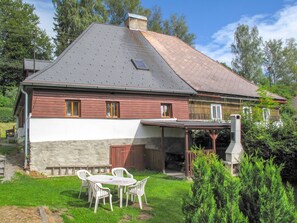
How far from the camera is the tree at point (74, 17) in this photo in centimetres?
3347

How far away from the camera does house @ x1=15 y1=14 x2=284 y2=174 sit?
41.6ft

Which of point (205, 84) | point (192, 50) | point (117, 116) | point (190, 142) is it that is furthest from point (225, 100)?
point (117, 116)

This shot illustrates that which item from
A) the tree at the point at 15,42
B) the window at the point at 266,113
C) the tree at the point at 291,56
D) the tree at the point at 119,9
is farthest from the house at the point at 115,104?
the tree at the point at 291,56

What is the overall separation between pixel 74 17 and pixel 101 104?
23.2 metres

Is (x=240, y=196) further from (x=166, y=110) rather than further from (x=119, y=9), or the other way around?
(x=119, y=9)

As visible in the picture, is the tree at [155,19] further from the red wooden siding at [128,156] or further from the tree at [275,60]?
the red wooden siding at [128,156]

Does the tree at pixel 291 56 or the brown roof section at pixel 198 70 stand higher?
the tree at pixel 291 56

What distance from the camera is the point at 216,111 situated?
58.7 feet

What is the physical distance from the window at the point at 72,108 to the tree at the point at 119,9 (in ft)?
90.3

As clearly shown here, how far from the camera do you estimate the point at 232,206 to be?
501 centimetres

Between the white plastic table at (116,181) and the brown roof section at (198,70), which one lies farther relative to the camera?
the brown roof section at (198,70)

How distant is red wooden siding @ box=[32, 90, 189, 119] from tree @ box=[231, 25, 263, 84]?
27101 millimetres

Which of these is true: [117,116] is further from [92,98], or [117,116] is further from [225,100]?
[225,100]

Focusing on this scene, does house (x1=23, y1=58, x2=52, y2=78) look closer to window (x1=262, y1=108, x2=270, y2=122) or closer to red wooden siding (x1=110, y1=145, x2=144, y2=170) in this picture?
red wooden siding (x1=110, y1=145, x2=144, y2=170)
